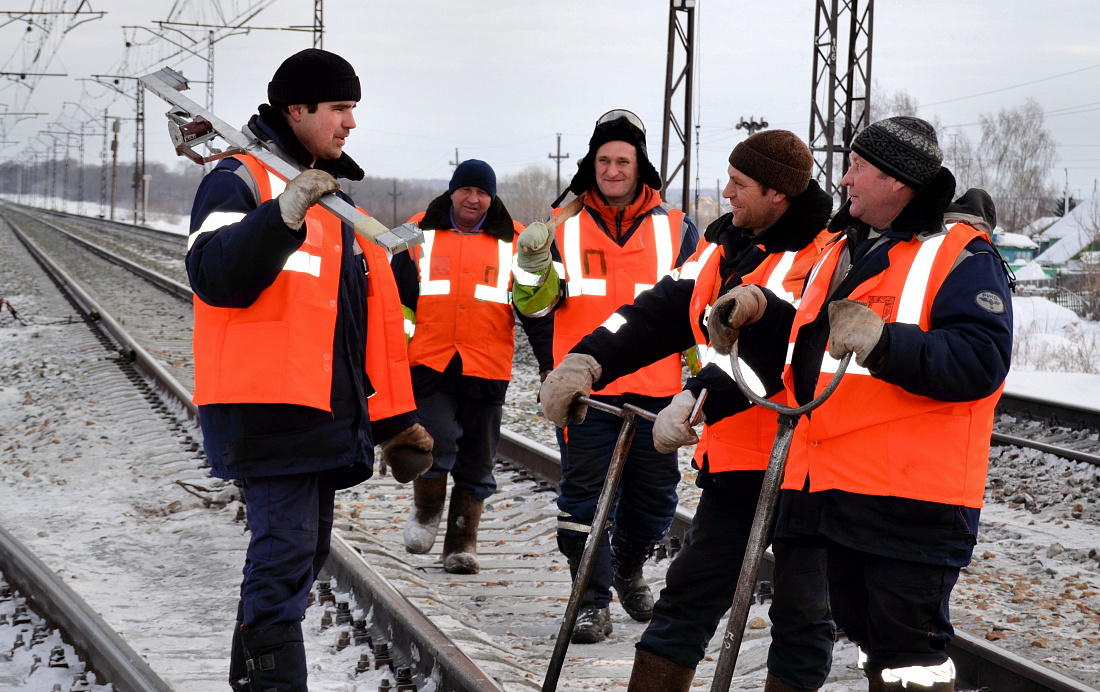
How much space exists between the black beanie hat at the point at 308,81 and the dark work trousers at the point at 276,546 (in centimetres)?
120

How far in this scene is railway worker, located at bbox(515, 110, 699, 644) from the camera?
4785mm

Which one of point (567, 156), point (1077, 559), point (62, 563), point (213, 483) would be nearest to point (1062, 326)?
point (1077, 559)

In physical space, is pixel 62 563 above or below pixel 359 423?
below

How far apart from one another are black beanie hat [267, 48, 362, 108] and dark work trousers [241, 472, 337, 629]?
1198 millimetres

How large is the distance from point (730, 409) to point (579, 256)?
1758mm

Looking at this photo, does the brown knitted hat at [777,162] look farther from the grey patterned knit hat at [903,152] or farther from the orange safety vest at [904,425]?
the orange safety vest at [904,425]

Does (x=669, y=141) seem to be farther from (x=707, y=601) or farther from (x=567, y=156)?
(x=567, y=156)

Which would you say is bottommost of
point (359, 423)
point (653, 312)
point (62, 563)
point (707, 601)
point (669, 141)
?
point (62, 563)

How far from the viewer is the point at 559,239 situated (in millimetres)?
5047

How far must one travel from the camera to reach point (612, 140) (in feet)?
16.1

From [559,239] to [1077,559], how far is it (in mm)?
3644

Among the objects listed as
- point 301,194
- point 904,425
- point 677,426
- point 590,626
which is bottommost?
point 590,626

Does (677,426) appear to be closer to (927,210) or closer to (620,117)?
(927,210)

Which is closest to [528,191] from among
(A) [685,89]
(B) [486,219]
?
(A) [685,89]
